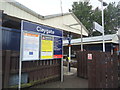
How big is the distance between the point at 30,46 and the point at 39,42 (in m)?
0.51

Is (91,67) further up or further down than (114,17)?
further down

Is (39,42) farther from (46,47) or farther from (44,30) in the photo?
(44,30)

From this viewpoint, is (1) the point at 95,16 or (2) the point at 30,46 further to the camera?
(1) the point at 95,16

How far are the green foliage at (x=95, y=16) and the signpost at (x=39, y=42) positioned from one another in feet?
74.2

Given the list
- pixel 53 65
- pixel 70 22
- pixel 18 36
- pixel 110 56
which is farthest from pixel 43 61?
pixel 70 22

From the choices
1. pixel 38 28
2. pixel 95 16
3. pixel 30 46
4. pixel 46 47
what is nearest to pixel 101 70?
pixel 46 47

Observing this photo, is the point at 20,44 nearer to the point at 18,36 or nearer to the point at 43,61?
the point at 18,36

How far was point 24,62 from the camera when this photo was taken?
4238 mm

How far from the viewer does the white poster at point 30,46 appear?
3.99m

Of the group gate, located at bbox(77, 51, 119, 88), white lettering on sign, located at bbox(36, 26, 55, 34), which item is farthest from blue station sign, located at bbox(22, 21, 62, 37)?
gate, located at bbox(77, 51, 119, 88)

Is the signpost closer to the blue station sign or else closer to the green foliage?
the blue station sign

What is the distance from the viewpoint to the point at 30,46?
4180 millimetres

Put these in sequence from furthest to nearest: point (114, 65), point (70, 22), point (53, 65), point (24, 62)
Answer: point (70, 22)
point (53, 65)
point (114, 65)
point (24, 62)

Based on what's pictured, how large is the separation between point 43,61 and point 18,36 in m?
1.64
